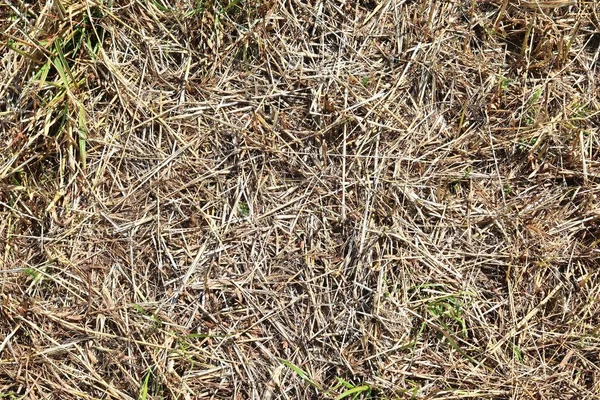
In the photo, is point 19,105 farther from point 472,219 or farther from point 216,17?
point 472,219

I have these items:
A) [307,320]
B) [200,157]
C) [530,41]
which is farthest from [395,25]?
[307,320]

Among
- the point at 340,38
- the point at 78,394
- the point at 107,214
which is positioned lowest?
the point at 78,394

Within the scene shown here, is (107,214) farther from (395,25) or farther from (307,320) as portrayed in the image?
(395,25)

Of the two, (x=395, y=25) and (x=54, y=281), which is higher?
(x=395, y=25)

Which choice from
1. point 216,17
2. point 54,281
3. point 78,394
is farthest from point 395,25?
point 78,394

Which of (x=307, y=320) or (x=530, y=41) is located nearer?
(x=307, y=320)

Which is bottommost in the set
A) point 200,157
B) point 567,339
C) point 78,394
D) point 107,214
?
point 78,394
